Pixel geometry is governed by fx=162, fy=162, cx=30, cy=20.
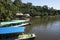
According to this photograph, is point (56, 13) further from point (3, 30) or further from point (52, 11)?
point (3, 30)

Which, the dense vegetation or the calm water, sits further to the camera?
the dense vegetation

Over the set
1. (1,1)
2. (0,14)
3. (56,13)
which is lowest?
(56,13)

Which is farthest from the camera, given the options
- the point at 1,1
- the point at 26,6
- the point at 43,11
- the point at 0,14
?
the point at 43,11

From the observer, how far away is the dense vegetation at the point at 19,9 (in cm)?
4386

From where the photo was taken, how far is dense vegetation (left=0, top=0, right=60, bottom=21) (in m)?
43.9

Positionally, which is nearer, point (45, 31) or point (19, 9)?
point (45, 31)

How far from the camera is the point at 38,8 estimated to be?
92250 mm

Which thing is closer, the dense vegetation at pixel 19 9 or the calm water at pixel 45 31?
the calm water at pixel 45 31

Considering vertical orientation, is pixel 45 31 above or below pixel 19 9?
below

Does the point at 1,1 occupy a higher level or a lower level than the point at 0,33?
higher

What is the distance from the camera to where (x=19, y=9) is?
71062 mm

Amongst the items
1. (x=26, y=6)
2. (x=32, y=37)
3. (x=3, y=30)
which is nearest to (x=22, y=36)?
(x=32, y=37)

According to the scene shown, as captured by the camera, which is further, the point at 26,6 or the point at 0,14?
the point at 26,6

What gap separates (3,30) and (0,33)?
109 centimetres
